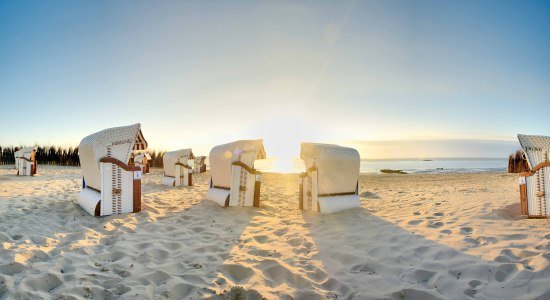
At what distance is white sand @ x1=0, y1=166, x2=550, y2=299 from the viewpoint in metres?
3.60

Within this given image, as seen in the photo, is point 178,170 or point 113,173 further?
point 178,170

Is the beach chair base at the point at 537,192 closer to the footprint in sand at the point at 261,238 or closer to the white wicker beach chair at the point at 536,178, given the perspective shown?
the white wicker beach chair at the point at 536,178

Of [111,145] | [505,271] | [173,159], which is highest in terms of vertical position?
[111,145]

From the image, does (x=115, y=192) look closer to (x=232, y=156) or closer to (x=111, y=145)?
(x=111, y=145)

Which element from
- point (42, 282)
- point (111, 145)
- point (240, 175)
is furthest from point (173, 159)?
point (42, 282)

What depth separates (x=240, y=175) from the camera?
30.2ft

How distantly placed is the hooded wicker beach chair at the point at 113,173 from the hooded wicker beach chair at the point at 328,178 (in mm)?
4627

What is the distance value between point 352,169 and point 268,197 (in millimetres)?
4001

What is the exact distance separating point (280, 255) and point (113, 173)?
5.14 metres

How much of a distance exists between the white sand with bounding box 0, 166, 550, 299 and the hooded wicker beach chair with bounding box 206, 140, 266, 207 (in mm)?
1357

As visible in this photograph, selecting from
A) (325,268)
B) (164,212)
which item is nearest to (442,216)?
(325,268)

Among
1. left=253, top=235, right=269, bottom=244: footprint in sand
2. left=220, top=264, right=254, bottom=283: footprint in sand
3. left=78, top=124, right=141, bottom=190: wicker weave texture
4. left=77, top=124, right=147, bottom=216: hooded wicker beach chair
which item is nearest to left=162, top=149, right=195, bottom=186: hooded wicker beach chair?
left=77, top=124, right=147, bottom=216: hooded wicker beach chair

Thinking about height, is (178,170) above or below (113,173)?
below

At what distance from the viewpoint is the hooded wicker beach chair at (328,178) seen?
8.24 metres
